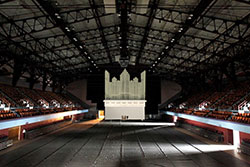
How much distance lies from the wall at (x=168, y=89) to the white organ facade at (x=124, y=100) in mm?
19935

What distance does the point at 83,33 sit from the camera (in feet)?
66.4

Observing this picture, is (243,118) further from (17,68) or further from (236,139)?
(17,68)

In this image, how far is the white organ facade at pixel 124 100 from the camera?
16688 mm

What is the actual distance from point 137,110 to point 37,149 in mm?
8572

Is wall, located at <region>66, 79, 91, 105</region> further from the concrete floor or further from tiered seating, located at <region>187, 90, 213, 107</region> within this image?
the concrete floor

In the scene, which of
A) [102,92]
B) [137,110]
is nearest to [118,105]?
[137,110]

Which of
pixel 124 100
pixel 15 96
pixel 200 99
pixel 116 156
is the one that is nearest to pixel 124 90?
pixel 124 100

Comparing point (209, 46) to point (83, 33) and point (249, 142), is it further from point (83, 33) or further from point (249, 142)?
point (83, 33)

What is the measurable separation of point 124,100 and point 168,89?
75.6 feet

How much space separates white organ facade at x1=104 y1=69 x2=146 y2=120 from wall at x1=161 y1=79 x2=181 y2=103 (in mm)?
19935

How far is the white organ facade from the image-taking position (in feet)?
54.7

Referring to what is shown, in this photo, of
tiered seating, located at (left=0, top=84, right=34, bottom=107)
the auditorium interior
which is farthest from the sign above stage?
tiered seating, located at (left=0, top=84, right=34, bottom=107)

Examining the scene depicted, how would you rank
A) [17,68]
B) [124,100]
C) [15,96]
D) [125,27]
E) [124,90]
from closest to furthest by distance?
[125,27]
[124,100]
[124,90]
[15,96]
[17,68]

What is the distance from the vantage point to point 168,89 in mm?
38594
